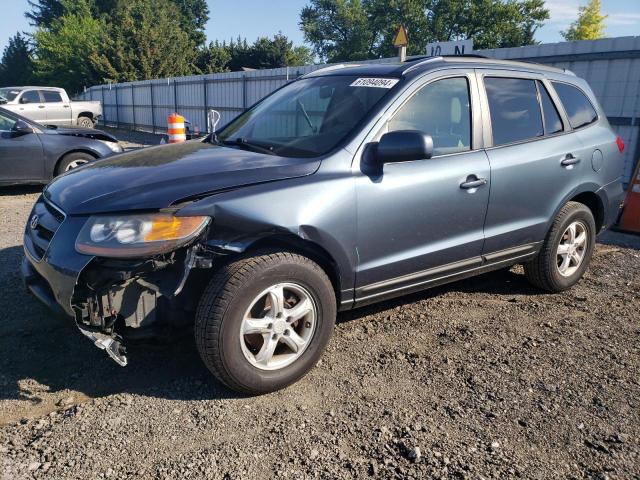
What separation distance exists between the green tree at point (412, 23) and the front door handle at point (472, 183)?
54.7 meters

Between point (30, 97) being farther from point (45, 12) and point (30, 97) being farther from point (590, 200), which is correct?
point (45, 12)

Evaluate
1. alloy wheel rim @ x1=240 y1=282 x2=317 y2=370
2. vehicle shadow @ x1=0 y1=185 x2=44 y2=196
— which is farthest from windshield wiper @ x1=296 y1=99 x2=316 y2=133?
vehicle shadow @ x1=0 y1=185 x2=44 y2=196

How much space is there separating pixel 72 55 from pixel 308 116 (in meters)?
44.2

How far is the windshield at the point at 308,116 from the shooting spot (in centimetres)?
335

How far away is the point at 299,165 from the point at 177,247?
2.77ft

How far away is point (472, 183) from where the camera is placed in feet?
11.8

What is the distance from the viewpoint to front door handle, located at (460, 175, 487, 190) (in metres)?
3.56

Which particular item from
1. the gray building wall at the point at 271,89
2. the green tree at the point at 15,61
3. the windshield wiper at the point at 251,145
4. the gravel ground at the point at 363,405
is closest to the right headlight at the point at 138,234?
the gravel ground at the point at 363,405

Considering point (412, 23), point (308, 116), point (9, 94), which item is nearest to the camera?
point (308, 116)

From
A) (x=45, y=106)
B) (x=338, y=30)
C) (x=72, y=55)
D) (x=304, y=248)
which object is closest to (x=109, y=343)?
(x=304, y=248)

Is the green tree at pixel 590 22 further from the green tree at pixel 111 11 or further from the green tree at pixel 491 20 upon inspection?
the green tree at pixel 111 11

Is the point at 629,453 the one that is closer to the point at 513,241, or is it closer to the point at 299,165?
the point at 513,241

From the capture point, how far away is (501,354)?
Answer: 3.50 meters

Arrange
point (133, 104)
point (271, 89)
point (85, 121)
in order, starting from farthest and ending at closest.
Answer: point (133, 104)
point (85, 121)
point (271, 89)
